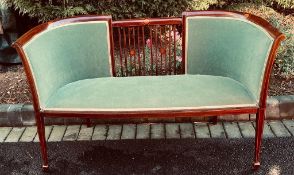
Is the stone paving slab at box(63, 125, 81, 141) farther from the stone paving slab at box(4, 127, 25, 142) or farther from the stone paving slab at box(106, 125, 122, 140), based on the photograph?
the stone paving slab at box(4, 127, 25, 142)

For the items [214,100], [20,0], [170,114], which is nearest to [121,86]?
[170,114]

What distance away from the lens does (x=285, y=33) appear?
5.27 metres

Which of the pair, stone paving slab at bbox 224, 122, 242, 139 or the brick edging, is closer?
stone paving slab at bbox 224, 122, 242, 139

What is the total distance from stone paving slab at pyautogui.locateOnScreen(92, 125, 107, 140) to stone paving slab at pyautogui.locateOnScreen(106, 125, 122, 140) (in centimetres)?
4

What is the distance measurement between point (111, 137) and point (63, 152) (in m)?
0.50

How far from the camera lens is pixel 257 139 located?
3.36 metres

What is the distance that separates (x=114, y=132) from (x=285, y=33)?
8.96ft

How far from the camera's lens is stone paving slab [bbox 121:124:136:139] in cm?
401

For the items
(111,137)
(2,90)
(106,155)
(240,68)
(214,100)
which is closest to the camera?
(214,100)

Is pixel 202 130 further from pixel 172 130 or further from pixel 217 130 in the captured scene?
pixel 172 130

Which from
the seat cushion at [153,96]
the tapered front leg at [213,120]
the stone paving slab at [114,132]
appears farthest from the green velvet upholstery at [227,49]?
the stone paving slab at [114,132]

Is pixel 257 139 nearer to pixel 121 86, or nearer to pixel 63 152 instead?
pixel 121 86

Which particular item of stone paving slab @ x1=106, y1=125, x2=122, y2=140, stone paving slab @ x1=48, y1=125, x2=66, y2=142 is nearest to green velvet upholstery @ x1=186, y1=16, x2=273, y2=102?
stone paving slab @ x1=106, y1=125, x2=122, y2=140

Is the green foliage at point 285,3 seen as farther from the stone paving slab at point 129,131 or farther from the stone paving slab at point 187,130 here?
the stone paving slab at point 129,131
